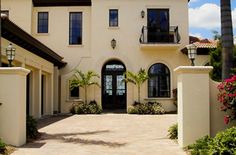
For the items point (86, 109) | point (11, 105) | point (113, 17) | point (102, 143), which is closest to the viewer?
point (11, 105)

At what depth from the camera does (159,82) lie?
26219 mm

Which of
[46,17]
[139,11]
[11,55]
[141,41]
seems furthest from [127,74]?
[11,55]

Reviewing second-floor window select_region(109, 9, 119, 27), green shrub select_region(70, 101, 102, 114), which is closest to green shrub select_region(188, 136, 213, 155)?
green shrub select_region(70, 101, 102, 114)

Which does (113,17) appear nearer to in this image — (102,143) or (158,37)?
(158,37)

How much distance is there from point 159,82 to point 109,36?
467cm

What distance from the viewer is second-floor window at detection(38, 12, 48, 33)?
87.8 ft

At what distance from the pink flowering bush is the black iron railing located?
1608cm

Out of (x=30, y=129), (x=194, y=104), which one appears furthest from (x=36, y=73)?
(x=194, y=104)

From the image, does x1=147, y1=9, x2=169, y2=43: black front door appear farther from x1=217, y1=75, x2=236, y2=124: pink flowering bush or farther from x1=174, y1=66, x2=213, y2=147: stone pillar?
x1=217, y1=75, x2=236, y2=124: pink flowering bush

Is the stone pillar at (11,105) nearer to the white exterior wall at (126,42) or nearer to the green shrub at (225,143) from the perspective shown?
the green shrub at (225,143)

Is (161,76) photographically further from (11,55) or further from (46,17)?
(11,55)

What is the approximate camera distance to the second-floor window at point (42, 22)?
2677cm

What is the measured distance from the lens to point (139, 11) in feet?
85.9

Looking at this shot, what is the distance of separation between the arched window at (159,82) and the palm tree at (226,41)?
14.8 meters
